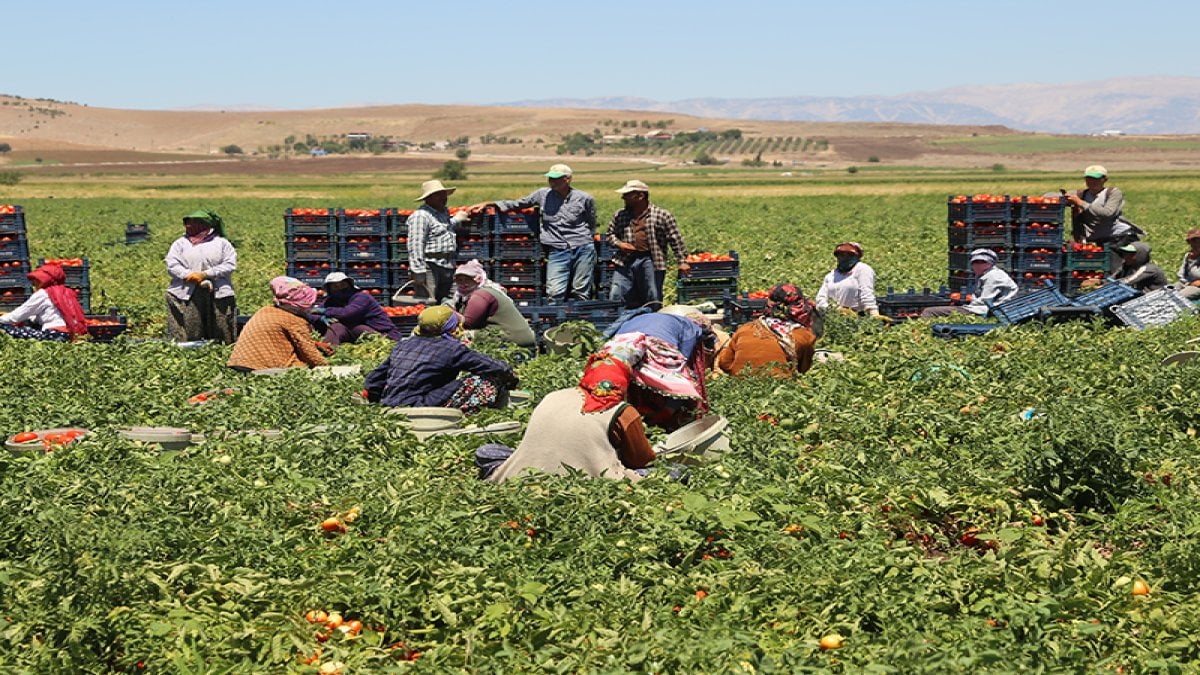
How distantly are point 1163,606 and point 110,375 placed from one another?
943cm

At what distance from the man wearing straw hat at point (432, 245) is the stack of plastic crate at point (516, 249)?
79 centimetres

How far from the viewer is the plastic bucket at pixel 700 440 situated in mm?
8727

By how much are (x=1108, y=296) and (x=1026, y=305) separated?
0.94m

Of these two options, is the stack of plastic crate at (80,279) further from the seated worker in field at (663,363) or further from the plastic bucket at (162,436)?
the seated worker in field at (663,363)

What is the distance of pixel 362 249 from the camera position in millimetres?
17641

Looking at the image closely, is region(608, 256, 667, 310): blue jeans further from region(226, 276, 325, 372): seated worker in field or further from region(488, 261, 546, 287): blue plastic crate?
region(226, 276, 325, 372): seated worker in field

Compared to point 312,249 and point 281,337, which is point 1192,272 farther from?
point 312,249

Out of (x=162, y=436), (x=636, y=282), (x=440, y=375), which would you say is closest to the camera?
(x=162, y=436)

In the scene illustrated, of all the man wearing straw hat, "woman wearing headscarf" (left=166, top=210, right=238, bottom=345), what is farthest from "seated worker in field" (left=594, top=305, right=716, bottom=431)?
"woman wearing headscarf" (left=166, top=210, right=238, bottom=345)

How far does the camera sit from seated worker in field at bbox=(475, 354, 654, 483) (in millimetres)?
8133

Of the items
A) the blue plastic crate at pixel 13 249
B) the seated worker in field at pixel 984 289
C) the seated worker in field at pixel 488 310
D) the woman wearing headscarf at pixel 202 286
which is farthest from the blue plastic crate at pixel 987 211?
the blue plastic crate at pixel 13 249

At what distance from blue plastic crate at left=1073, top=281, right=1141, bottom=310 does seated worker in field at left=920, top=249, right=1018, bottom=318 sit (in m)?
→ 0.89

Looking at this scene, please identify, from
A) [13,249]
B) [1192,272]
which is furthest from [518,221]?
[1192,272]

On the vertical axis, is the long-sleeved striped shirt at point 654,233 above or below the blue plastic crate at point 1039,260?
above
